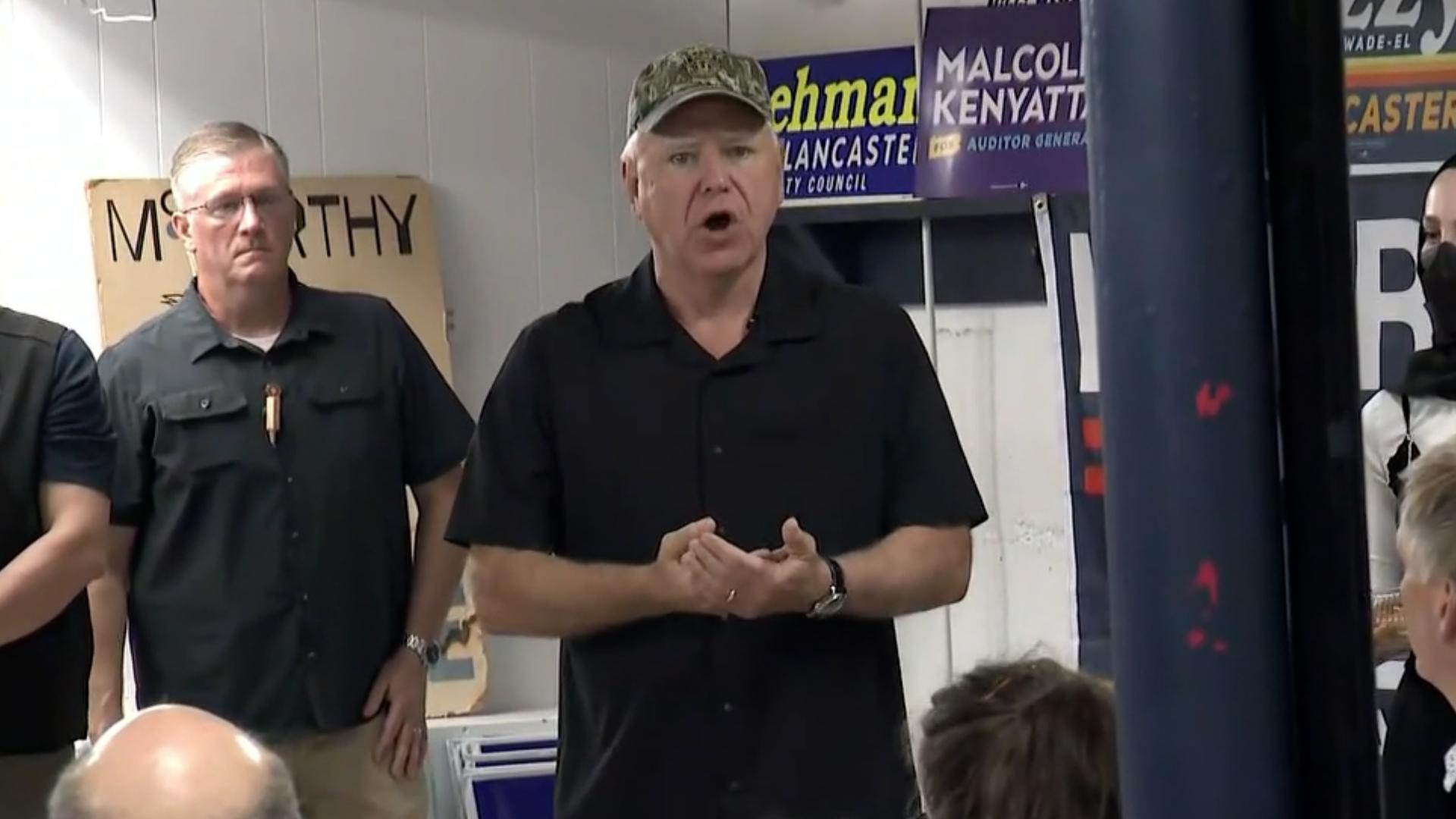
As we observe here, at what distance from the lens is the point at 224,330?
283 cm

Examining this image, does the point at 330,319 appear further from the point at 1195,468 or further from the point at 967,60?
the point at 1195,468

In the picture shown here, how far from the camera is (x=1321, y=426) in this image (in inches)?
27.2

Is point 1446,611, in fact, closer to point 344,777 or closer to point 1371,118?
point 344,777

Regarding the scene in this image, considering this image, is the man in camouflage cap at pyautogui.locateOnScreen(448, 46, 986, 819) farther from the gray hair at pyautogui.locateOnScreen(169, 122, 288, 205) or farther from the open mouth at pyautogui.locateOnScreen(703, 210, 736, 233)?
the gray hair at pyautogui.locateOnScreen(169, 122, 288, 205)

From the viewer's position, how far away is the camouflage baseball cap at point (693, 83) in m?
A: 2.01

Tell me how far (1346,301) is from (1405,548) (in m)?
1.11

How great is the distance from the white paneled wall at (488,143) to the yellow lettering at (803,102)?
0.60 ft

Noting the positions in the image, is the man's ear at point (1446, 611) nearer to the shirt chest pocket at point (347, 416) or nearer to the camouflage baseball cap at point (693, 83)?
the camouflage baseball cap at point (693, 83)

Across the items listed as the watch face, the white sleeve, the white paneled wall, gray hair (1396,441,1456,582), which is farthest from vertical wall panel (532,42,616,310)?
gray hair (1396,441,1456,582)

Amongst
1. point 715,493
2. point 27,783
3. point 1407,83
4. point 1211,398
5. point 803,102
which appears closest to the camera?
point 1211,398

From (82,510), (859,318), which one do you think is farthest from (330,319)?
(859,318)

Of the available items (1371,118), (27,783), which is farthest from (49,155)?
(1371,118)

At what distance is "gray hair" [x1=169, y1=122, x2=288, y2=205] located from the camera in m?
2.84

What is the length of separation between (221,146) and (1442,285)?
6.05 feet
